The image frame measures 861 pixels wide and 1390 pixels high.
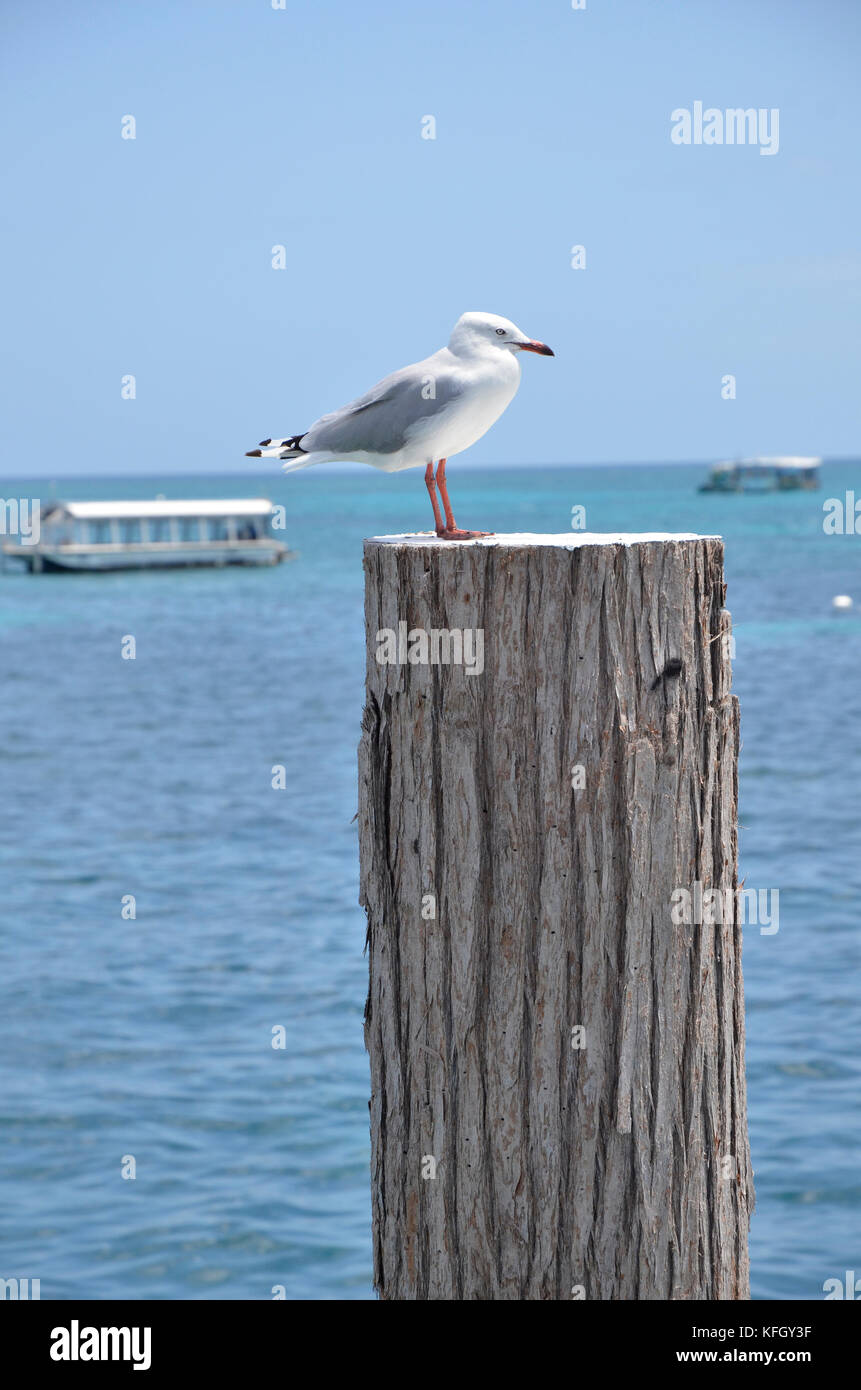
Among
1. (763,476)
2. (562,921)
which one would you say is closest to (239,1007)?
(562,921)

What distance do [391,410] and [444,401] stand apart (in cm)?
17

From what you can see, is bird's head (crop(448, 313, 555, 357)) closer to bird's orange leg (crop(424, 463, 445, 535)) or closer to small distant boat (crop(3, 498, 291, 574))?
bird's orange leg (crop(424, 463, 445, 535))

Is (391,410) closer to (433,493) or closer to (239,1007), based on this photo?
(433,493)

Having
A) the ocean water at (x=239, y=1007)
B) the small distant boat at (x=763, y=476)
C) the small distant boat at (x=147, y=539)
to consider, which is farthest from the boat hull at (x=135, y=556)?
the small distant boat at (x=763, y=476)

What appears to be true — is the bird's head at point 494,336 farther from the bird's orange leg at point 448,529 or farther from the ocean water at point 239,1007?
the ocean water at point 239,1007

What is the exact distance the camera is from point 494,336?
11.4 ft

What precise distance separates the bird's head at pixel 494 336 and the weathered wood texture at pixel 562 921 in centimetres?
103

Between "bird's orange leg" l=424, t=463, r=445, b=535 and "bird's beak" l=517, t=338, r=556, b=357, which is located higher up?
"bird's beak" l=517, t=338, r=556, b=357

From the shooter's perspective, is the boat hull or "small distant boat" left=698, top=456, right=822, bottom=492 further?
"small distant boat" left=698, top=456, right=822, bottom=492

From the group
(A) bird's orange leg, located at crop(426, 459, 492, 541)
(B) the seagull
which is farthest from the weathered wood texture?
(B) the seagull

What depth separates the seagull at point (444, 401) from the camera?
11.2 ft

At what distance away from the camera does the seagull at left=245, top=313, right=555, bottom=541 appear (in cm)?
341

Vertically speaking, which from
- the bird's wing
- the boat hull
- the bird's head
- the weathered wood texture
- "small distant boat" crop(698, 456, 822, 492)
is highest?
"small distant boat" crop(698, 456, 822, 492)
